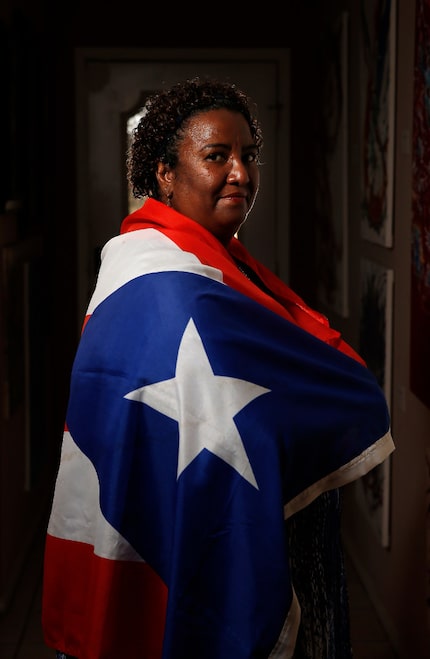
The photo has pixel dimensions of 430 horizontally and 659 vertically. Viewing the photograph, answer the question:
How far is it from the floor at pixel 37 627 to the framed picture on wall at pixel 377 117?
4.30 ft

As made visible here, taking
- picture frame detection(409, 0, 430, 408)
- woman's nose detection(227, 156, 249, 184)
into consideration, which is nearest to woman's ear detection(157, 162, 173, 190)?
woman's nose detection(227, 156, 249, 184)

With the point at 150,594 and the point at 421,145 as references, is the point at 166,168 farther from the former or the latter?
the point at 421,145

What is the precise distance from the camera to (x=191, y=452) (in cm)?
130

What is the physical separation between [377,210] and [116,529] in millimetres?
1942

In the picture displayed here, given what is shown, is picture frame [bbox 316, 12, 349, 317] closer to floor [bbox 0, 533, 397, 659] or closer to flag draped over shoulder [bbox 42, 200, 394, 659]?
floor [bbox 0, 533, 397, 659]

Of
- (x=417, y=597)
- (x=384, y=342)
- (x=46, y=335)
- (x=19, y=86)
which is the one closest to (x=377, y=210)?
(x=384, y=342)

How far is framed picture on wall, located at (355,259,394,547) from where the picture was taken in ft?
9.61

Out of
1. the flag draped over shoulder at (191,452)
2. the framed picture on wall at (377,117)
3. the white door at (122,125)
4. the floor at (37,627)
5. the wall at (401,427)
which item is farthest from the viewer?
the white door at (122,125)

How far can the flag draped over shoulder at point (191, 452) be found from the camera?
1.30m

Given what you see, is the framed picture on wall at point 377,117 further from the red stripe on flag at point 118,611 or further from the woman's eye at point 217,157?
the red stripe on flag at point 118,611

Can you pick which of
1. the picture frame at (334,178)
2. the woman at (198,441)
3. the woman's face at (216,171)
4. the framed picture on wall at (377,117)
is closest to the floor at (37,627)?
the picture frame at (334,178)

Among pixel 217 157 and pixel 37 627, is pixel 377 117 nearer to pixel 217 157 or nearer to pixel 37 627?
pixel 217 157

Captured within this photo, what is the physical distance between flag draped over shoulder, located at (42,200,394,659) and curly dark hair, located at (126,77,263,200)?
0.12 meters

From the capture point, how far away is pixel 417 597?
2.63m
